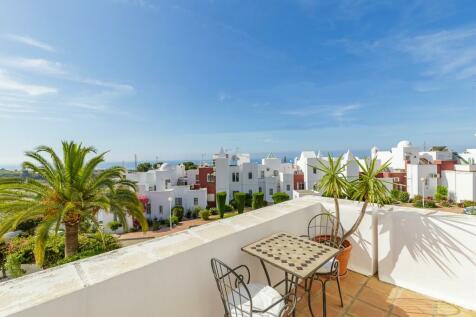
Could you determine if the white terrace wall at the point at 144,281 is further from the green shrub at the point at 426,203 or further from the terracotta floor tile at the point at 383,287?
the green shrub at the point at 426,203

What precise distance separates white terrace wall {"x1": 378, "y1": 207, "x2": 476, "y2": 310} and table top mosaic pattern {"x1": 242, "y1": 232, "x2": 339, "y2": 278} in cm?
148

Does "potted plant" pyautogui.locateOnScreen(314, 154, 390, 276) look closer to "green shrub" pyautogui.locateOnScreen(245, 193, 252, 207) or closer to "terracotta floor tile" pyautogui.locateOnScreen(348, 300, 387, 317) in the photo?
"terracotta floor tile" pyautogui.locateOnScreen(348, 300, 387, 317)

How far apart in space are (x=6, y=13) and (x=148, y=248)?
7453mm

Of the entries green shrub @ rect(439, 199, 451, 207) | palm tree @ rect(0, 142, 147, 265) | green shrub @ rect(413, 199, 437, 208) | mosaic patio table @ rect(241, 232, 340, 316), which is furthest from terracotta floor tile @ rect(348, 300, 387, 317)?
green shrub @ rect(439, 199, 451, 207)

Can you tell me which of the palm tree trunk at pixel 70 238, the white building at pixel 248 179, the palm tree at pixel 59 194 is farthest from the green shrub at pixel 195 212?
the palm tree trunk at pixel 70 238

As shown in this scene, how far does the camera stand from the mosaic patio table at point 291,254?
1.82m

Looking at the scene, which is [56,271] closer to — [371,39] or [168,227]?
[168,227]

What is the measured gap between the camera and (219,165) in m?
24.4

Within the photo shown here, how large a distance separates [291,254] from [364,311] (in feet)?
4.60

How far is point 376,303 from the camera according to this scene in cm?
263

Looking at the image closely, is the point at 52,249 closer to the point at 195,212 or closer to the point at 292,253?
the point at 292,253

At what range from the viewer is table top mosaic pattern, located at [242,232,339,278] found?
183 centimetres

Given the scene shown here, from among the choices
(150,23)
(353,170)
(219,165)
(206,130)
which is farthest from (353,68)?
(206,130)

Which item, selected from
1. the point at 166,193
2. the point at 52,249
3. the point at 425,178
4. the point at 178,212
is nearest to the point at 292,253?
the point at 52,249
